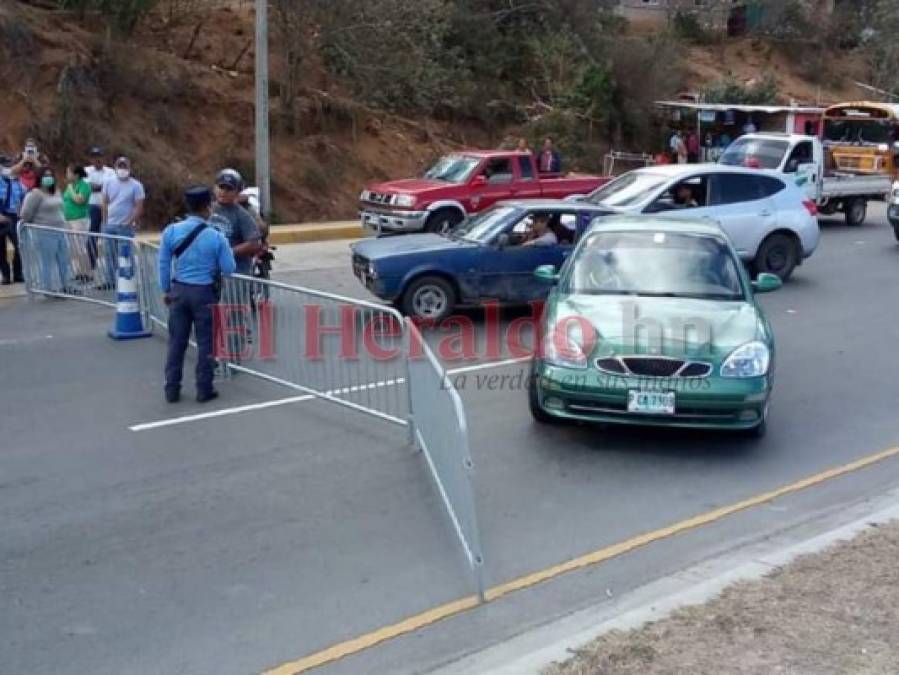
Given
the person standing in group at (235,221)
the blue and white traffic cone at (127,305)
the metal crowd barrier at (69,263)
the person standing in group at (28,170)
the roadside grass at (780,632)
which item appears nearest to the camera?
the roadside grass at (780,632)

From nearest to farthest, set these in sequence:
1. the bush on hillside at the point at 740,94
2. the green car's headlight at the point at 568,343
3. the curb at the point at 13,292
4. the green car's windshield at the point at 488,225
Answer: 1. the green car's headlight at the point at 568,343
2. the green car's windshield at the point at 488,225
3. the curb at the point at 13,292
4. the bush on hillside at the point at 740,94

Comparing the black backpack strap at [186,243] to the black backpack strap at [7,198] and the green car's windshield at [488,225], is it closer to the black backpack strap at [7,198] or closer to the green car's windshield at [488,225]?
the green car's windshield at [488,225]

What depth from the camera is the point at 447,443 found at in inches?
248

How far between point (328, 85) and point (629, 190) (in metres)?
13.9

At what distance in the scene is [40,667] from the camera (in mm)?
4914

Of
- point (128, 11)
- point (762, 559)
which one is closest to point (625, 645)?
point (762, 559)

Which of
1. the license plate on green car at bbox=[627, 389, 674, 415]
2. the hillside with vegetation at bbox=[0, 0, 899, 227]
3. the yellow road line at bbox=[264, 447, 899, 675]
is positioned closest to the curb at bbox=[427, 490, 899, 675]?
the yellow road line at bbox=[264, 447, 899, 675]

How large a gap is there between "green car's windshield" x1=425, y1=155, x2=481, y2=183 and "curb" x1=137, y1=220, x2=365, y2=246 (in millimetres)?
2040

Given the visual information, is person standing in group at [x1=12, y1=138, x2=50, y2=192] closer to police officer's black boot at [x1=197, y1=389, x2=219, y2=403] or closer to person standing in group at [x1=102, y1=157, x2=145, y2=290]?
person standing in group at [x1=102, y1=157, x2=145, y2=290]

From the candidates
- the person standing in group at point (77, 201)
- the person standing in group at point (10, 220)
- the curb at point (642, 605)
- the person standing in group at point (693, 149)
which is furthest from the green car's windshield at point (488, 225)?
the person standing in group at point (693, 149)

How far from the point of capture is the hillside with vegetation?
21.9 meters

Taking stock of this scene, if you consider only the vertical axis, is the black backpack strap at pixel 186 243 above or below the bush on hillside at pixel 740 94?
below

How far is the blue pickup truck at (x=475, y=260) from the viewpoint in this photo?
12414mm

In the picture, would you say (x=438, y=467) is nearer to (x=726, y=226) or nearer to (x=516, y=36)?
(x=726, y=226)
